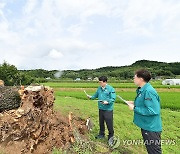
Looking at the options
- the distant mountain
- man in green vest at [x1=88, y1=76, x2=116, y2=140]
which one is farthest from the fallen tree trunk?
Answer: the distant mountain

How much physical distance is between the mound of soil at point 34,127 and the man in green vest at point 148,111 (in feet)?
7.27

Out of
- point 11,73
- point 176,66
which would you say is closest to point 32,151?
point 11,73

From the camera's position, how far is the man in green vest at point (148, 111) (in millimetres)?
4742

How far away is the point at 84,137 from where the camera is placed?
7250mm

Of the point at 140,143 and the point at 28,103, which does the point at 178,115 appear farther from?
the point at 28,103

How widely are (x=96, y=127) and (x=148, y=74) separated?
385 centimetres

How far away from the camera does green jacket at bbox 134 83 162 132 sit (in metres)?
4.73

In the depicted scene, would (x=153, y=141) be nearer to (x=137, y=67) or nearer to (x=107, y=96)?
(x=107, y=96)

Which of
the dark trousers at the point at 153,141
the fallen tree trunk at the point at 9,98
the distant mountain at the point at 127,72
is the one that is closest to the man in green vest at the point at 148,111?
the dark trousers at the point at 153,141

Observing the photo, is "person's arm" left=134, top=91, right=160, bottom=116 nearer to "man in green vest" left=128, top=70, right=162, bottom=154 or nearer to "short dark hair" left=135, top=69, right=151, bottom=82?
"man in green vest" left=128, top=70, right=162, bottom=154

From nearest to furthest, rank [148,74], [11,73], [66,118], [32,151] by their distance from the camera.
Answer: [148,74], [32,151], [66,118], [11,73]

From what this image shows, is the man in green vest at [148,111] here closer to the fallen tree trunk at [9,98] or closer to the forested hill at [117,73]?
the fallen tree trunk at [9,98]

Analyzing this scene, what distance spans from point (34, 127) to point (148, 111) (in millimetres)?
2718

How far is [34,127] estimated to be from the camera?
6.16 metres
